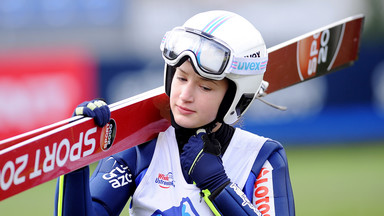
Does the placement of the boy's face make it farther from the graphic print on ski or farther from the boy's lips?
the graphic print on ski

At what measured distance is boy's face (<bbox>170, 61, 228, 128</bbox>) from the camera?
9.77 feet

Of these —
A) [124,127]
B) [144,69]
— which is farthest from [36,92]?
A: [124,127]

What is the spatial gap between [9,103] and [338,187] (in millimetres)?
4875

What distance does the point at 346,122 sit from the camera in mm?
11523

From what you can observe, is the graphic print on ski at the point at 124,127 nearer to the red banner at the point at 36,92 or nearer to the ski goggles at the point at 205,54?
the ski goggles at the point at 205,54

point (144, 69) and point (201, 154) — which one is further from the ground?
point (201, 154)

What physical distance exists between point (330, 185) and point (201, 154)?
20.7 feet

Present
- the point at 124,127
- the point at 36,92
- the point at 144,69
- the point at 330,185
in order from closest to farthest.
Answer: the point at 124,127, the point at 330,185, the point at 36,92, the point at 144,69

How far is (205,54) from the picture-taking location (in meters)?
2.96

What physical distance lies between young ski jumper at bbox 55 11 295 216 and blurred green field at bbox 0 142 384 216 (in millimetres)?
4445

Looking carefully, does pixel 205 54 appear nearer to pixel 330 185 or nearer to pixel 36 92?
pixel 330 185

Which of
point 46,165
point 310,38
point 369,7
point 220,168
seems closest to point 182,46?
point 220,168

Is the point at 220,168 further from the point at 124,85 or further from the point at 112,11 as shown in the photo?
the point at 112,11

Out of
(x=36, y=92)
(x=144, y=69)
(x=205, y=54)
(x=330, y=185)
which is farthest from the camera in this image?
(x=144, y=69)
